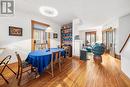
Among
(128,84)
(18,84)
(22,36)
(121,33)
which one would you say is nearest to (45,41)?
(22,36)

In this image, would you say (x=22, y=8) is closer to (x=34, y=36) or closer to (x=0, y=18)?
(x=0, y=18)

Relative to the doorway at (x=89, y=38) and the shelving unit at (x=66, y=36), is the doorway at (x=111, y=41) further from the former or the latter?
the doorway at (x=89, y=38)

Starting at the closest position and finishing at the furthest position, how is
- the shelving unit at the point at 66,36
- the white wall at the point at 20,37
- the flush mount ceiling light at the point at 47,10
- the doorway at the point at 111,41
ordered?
the white wall at the point at 20,37, the flush mount ceiling light at the point at 47,10, the doorway at the point at 111,41, the shelving unit at the point at 66,36

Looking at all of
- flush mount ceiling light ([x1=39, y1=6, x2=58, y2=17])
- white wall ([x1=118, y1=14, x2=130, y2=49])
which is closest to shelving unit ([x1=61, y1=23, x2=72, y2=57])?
flush mount ceiling light ([x1=39, y1=6, x2=58, y2=17])

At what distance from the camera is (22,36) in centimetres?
467

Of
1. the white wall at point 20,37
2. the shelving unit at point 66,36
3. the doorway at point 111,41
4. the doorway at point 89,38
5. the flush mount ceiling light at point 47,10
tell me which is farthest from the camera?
the doorway at point 89,38

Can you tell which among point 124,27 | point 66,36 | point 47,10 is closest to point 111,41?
point 124,27

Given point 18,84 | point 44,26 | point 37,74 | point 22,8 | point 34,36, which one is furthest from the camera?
point 44,26

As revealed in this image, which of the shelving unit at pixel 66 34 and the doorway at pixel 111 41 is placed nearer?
the doorway at pixel 111 41

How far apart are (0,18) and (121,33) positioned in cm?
563

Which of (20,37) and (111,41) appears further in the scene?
(111,41)

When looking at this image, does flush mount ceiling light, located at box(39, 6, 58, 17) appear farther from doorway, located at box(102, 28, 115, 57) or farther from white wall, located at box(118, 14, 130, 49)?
doorway, located at box(102, 28, 115, 57)

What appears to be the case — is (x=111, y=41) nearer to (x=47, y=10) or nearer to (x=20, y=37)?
(x=47, y=10)

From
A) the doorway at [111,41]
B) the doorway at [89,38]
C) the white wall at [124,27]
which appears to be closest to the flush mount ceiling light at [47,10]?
the white wall at [124,27]
